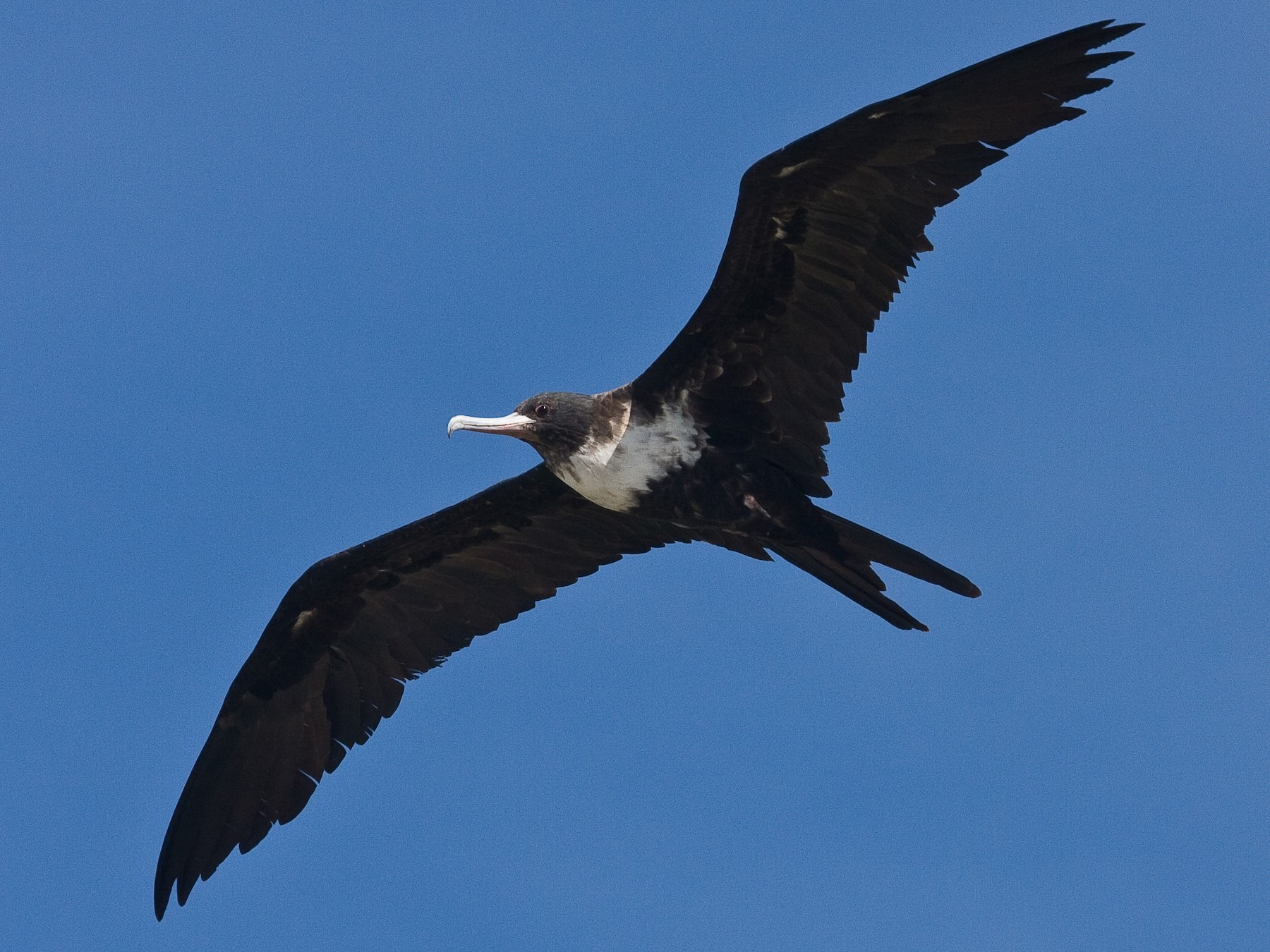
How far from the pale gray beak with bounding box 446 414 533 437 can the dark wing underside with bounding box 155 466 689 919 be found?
787 millimetres

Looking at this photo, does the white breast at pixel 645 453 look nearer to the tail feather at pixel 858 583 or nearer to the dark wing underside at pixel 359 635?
the tail feather at pixel 858 583

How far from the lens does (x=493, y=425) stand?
363 inches

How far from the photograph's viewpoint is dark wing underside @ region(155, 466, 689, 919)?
10070 millimetres

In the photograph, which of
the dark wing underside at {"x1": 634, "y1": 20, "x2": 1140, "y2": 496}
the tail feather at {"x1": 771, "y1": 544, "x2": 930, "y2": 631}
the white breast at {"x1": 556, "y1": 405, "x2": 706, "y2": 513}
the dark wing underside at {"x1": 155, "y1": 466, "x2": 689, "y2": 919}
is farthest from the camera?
the dark wing underside at {"x1": 155, "y1": 466, "x2": 689, "y2": 919}

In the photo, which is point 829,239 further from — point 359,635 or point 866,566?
point 359,635

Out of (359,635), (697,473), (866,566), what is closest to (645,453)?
(697,473)

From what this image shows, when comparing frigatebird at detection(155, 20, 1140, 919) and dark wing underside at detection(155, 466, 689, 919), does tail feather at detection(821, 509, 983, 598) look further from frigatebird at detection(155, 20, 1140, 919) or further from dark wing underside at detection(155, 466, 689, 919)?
dark wing underside at detection(155, 466, 689, 919)

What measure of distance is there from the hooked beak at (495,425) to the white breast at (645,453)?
281 mm

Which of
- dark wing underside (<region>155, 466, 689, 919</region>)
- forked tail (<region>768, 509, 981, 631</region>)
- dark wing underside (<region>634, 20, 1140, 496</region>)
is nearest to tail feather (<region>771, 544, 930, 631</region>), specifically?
forked tail (<region>768, 509, 981, 631</region>)

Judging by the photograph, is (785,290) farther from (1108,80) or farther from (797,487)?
(1108,80)

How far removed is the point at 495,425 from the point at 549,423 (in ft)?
0.84

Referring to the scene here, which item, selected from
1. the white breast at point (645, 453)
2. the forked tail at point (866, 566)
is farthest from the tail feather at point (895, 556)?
the white breast at point (645, 453)

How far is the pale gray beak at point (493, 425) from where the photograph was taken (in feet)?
30.2

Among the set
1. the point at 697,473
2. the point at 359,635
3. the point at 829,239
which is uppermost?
the point at 829,239
